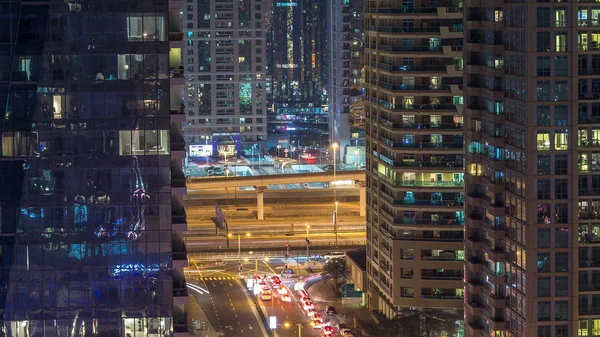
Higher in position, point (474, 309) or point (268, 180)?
point (474, 309)

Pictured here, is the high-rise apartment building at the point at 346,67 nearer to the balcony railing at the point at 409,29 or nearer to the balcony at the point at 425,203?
the balcony railing at the point at 409,29

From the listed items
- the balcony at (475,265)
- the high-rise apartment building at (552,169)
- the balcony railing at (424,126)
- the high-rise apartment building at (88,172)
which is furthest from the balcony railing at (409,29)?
the high-rise apartment building at (88,172)

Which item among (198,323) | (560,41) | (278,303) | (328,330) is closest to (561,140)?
(560,41)

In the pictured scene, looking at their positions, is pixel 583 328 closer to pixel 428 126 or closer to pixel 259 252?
pixel 428 126

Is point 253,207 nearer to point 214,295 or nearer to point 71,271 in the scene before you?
point 214,295

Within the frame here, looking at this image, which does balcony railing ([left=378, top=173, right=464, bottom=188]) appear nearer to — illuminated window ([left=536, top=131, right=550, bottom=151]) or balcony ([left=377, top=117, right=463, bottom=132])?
balcony ([left=377, top=117, right=463, bottom=132])

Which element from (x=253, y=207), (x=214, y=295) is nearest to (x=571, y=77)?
(x=214, y=295)
